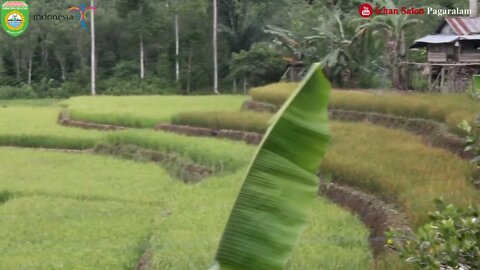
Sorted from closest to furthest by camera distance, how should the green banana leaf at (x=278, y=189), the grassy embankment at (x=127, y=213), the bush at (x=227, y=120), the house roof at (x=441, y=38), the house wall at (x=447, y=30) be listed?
the green banana leaf at (x=278, y=189) < the grassy embankment at (x=127, y=213) < the bush at (x=227, y=120) < the house roof at (x=441, y=38) < the house wall at (x=447, y=30)

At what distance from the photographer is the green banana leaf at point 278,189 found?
1.39 m

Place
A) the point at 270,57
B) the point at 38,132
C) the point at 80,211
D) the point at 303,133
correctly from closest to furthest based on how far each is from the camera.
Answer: the point at 303,133 → the point at 80,211 → the point at 38,132 → the point at 270,57

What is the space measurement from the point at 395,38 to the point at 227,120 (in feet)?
12.3

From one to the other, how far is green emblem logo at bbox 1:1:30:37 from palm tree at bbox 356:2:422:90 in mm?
10093

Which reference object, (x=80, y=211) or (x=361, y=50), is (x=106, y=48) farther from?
(x=80, y=211)

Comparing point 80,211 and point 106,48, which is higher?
point 106,48

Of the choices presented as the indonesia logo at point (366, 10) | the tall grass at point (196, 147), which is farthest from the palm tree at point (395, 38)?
the tall grass at point (196, 147)

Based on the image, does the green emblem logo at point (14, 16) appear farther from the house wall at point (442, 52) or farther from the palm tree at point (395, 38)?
the house wall at point (442, 52)

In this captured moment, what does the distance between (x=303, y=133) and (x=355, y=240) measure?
122 inches

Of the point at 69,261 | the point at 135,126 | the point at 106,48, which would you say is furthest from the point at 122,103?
the point at 69,261

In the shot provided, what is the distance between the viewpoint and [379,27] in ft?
41.0

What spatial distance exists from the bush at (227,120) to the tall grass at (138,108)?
2.98ft

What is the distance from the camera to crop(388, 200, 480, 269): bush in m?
1.98

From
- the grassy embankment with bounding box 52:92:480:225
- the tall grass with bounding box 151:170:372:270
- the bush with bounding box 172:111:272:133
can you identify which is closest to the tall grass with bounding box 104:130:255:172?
the bush with bounding box 172:111:272:133
